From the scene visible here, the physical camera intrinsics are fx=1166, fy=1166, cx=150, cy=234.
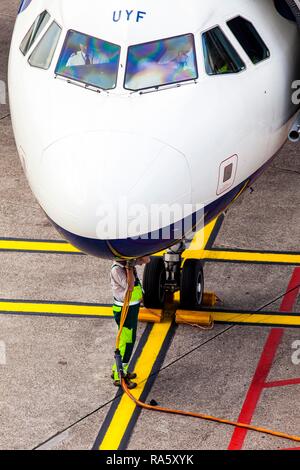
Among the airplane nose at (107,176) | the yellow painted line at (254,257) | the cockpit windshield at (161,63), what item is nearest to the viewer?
the airplane nose at (107,176)

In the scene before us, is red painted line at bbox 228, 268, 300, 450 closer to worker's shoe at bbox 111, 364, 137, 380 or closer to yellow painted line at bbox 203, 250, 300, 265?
yellow painted line at bbox 203, 250, 300, 265

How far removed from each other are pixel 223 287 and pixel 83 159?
16.1 feet

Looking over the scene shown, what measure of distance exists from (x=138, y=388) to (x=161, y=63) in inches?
158

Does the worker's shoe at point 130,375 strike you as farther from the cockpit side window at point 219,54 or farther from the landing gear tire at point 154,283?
the cockpit side window at point 219,54

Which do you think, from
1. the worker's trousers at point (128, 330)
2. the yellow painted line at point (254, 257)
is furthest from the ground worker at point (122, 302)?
the yellow painted line at point (254, 257)

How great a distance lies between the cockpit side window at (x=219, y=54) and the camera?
41.8ft

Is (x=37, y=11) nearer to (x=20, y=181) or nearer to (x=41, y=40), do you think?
(x=41, y=40)

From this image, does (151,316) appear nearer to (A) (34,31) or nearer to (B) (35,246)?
(B) (35,246)

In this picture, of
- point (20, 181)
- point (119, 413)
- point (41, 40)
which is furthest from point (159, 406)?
point (20, 181)

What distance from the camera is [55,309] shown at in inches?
615

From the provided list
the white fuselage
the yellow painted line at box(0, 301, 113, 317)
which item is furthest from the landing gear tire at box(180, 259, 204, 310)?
the white fuselage

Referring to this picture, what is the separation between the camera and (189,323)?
15.3 meters

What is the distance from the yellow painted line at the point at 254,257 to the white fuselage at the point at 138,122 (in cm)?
353

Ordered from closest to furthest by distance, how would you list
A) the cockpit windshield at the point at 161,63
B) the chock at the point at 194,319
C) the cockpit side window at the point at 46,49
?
1. the cockpit windshield at the point at 161,63
2. the cockpit side window at the point at 46,49
3. the chock at the point at 194,319
